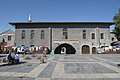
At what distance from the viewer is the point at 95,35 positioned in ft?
164

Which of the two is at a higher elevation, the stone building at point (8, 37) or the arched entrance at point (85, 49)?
the stone building at point (8, 37)

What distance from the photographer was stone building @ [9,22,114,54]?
49.8m

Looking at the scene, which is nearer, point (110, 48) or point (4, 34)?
point (110, 48)

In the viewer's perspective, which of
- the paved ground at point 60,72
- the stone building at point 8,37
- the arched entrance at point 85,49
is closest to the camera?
the paved ground at point 60,72

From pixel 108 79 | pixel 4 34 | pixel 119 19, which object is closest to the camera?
pixel 108 79

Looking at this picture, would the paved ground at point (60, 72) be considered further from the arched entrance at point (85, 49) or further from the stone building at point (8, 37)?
the stone building at point (8, 37)

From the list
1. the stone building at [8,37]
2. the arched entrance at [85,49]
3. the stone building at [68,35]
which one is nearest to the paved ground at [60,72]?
the stone building at [68,35]

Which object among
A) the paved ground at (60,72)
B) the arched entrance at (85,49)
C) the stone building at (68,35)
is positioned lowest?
the paved ground at (60,72)

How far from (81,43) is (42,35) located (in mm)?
9687

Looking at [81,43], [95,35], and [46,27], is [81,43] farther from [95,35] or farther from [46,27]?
[46,27]

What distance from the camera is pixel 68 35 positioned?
49.9 meters

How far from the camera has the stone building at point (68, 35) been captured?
49812 millimetres

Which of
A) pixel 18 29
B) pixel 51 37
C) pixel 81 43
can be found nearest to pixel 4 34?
pixel 18 29

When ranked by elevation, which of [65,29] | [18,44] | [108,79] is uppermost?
[65,29]
